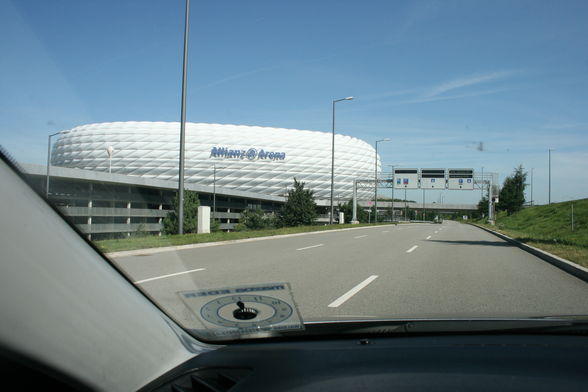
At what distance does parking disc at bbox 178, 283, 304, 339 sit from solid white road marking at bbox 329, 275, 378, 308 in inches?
111

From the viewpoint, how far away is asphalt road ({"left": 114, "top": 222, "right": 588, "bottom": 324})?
4.96 m

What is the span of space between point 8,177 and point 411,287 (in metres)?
6.25

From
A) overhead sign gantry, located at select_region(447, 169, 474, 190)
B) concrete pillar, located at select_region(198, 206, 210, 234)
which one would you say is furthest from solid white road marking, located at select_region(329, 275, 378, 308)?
overhead sign gantry, located at select_region(447, 169, 474, 190)

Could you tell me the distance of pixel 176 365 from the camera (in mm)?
1913

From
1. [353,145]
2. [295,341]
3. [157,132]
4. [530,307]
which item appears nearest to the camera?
[295,341]

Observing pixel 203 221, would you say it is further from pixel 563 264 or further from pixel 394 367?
pixel 394 367

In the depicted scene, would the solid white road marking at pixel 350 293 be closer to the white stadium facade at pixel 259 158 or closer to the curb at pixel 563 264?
the curb at pixel 563 264

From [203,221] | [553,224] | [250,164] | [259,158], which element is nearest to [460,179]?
[553,224]

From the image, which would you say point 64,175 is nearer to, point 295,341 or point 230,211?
point 295,341

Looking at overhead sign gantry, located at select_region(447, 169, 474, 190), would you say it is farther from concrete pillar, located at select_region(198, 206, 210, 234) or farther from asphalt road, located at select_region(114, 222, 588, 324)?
asphalt road, located at select_region(114, 222, 588, 324)

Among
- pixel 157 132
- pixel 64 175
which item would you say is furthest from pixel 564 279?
pixel 157 132

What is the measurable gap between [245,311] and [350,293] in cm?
398

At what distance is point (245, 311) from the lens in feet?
7.89

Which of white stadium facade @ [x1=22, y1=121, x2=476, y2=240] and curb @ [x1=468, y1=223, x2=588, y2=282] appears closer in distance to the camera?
curb @ [x1=468, y1=223, x2=588, y2=282]
